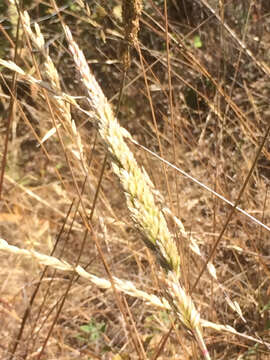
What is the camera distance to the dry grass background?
65 cm

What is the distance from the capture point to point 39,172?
258 cm

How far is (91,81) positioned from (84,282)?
143 cm

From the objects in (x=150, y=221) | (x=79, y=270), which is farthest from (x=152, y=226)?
(x=79, y=270)

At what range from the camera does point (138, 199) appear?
0.45 meters

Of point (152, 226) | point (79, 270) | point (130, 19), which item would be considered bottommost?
point (79, 270)

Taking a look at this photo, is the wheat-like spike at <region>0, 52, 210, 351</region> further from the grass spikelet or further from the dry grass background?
the grass spikelet

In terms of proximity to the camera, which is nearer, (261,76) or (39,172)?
(261,76)

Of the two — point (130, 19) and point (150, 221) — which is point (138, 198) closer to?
point (150, 221)

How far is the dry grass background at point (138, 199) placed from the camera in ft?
2.14

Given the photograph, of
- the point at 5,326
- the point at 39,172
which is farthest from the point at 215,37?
the point at 5,326

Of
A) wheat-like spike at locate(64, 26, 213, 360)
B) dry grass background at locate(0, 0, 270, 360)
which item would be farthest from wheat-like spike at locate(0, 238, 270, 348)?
wheat-like spike at locate(64, 26, 213, 360)

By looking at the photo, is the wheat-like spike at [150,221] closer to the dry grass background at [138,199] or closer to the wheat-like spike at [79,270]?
the dry grass background at [138,199]

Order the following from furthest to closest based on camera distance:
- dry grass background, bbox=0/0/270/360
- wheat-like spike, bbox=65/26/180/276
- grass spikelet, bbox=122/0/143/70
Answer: dry grass background, bbox=0/0/270/360
grass spikelet, bbox=122/0/143/70
wheat-like spike, bbox=65/26/180/276

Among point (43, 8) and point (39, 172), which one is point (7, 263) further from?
point (43, 8)
